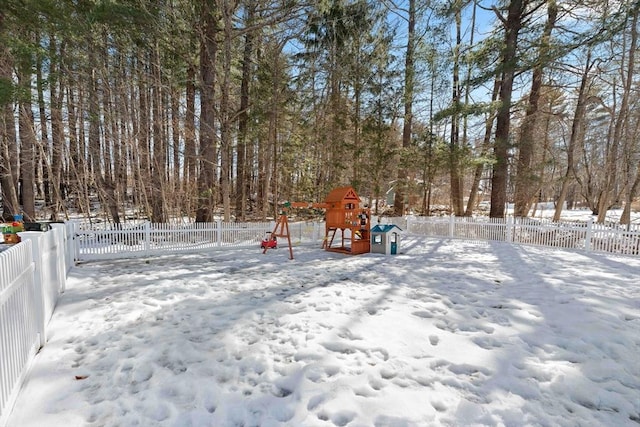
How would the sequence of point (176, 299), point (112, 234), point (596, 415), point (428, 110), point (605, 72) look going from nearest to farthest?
point (596, 415), point (176, 299), point (112, 234), point (605, 72), point (428, 110)

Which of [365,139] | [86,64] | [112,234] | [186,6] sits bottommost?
[112,234]

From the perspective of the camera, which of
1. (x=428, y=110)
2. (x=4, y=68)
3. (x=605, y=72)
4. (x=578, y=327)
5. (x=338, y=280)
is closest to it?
(x=578, y=327)

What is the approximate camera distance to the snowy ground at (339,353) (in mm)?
2092

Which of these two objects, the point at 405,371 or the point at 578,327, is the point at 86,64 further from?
the point at 578,327

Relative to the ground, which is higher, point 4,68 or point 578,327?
point 4,68

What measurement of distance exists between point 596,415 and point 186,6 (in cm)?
1237

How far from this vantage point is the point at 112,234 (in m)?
7.44

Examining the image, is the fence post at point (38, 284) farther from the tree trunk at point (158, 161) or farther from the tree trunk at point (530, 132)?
the tree trunk at point (530, 132)

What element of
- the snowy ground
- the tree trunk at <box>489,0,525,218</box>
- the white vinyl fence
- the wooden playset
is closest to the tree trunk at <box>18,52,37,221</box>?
the snowy ground

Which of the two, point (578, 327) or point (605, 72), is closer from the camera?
point (578, 327)

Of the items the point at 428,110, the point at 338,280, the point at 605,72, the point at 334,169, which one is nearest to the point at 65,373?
the point at 338,280

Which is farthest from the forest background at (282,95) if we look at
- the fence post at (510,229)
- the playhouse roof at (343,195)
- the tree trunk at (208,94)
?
the playhouse roof at (343,195)

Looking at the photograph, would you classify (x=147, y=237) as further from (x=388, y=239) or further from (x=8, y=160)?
(x=8, y=160)

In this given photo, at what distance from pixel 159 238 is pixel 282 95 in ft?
25.0
